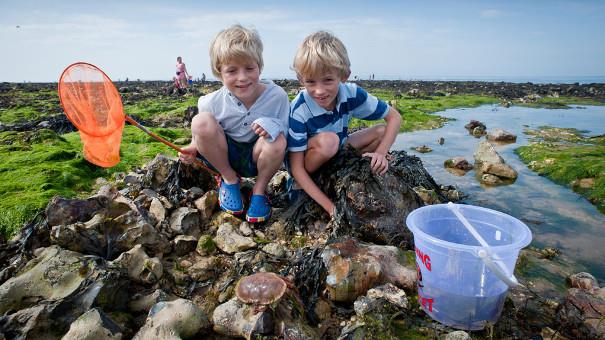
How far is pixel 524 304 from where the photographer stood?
2.56m

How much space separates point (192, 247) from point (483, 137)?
28.0 ft

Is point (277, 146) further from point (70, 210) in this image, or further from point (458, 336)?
point (458, 336)

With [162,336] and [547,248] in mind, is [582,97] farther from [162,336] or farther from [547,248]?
[162,336]

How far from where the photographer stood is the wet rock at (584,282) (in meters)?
→ 2.78

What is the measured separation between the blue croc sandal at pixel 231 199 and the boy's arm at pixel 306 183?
1.98ft

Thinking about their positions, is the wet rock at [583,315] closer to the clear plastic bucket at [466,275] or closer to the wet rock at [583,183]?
the clear plastic bucket at [466,275]

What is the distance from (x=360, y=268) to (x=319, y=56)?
1677 millimetres

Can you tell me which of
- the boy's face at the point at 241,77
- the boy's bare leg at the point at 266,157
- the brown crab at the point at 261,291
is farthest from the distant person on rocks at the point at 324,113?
the brown crab at the point at 261,291

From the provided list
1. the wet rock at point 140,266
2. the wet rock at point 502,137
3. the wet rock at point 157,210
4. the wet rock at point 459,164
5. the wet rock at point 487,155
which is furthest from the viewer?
the wet rock at point 502,137

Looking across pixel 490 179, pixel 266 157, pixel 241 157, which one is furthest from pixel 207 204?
pixel 490 179

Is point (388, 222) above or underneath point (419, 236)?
underneath

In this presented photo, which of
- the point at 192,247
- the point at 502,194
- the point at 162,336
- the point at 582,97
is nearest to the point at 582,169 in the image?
the point at 502,194

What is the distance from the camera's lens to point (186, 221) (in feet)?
11.2

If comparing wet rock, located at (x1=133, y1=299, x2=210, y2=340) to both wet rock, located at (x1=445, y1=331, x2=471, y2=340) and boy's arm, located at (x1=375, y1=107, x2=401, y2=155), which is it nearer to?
wet rock, located at (x1=445, y1=331, x2=471, y2=340)
